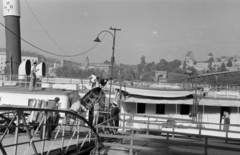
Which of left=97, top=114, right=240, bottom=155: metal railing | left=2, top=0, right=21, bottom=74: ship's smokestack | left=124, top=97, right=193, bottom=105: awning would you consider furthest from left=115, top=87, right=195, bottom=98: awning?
left=2, top=0, right=21, bottom=74: ship's smokestack

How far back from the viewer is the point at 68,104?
1733 centimetres

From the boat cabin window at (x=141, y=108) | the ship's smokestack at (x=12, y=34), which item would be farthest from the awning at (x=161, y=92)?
the ship's smokestack at (x=12, y=34)

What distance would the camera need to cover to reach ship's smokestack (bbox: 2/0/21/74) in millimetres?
28688

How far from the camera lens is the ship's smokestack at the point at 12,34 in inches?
1129

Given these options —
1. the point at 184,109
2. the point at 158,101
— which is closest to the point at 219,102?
the point at 184,109

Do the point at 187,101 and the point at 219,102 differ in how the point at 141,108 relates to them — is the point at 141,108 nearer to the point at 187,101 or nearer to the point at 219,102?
the point at 187,101

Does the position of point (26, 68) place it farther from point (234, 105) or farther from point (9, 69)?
point (234, 105)

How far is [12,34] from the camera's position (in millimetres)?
30062

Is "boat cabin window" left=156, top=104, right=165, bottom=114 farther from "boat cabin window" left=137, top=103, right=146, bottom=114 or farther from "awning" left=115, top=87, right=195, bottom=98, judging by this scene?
"awning" left=115, top=87, right=195, bottom=98

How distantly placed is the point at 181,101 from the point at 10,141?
43.3 ft

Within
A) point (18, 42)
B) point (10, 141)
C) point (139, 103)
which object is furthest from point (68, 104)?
point (18, 42)

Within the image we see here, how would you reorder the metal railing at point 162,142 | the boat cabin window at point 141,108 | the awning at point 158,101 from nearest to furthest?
the metal railing at point 162,142 < the awning at point 158,101 < the boat cabin window at point 141,108

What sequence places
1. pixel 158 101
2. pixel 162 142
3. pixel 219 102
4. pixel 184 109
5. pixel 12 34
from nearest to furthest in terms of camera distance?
pixel 162 142 < pixel 219 102 < pixel 158 101 < pixel 184 109 < pixel 12 34

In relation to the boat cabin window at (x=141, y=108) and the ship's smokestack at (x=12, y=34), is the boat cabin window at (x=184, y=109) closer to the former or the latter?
the boat cabin window at (x=141, y=108)
